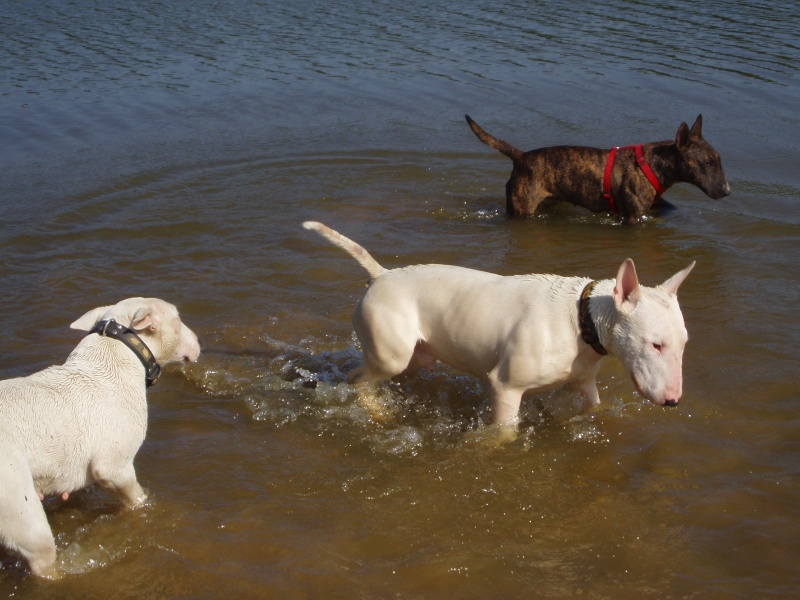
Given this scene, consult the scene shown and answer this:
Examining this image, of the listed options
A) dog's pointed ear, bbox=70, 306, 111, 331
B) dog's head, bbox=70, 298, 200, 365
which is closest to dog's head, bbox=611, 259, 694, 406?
dog's head, bbox=70, 298, 200, 365

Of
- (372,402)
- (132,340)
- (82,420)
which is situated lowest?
(372,402)

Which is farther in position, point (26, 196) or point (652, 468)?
point (26, 196)

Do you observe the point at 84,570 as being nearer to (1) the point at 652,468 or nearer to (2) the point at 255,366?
(2) the point at 255,366

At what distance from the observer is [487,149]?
12773mm

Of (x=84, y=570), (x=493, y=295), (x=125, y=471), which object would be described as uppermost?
(x=493, y=295)

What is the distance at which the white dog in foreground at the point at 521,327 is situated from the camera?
197 inches

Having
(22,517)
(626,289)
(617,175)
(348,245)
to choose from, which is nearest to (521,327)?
(626,289)

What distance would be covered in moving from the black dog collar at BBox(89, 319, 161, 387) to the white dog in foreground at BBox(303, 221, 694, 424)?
1387 mm

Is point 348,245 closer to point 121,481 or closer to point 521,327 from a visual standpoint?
point 521,327

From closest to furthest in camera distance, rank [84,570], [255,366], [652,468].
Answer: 1. [84,570]
2. [652,468]
3. [255,366]

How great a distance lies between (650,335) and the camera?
495cm

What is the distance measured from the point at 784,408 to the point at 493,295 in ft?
7.54

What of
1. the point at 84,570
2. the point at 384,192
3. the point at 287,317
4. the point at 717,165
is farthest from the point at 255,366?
the point at 717,165

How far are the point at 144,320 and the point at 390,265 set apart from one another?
4.05 metres
